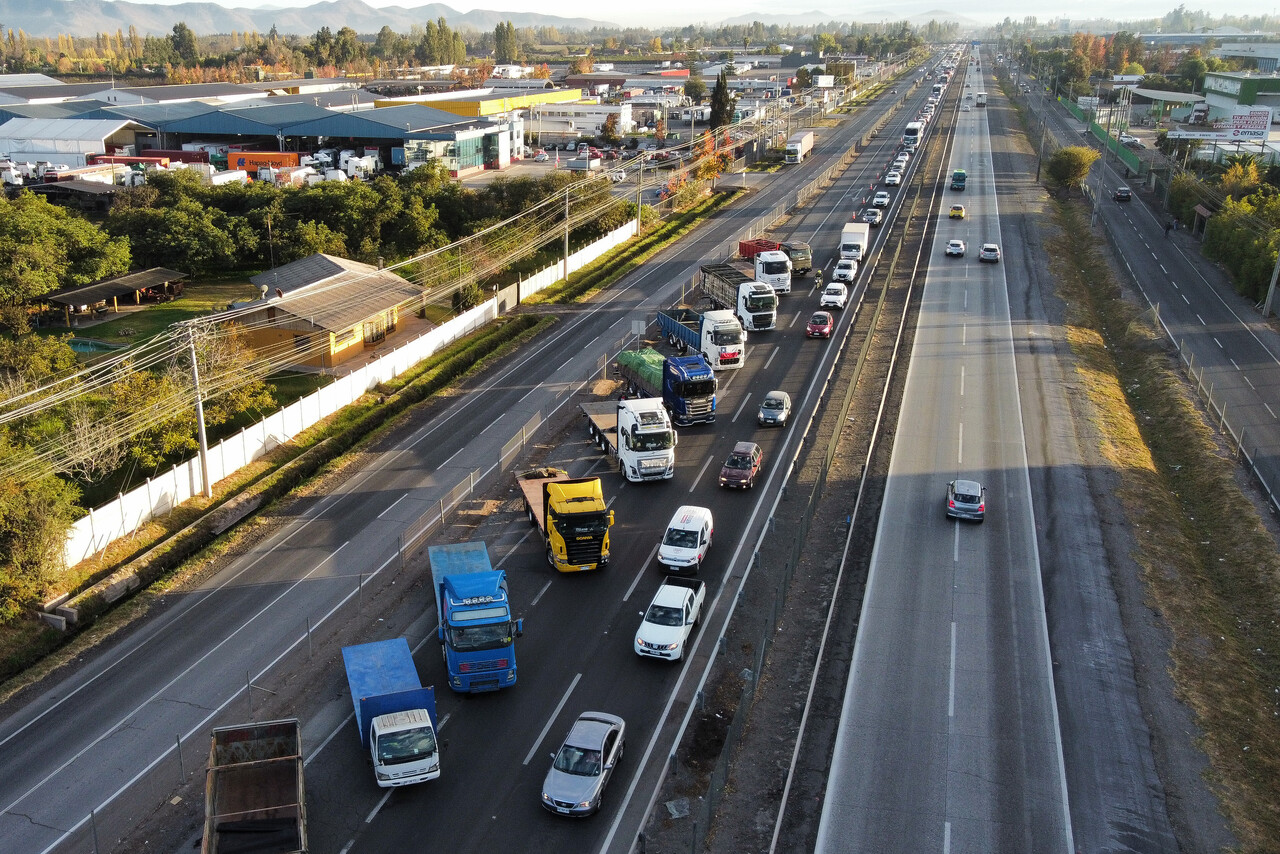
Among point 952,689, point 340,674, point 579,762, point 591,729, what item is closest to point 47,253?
point 340,674

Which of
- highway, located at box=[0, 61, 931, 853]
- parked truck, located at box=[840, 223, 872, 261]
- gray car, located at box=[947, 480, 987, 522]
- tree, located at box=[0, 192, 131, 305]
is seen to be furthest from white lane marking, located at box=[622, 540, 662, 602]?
tree, located at box=[0, 192, 131, 305]

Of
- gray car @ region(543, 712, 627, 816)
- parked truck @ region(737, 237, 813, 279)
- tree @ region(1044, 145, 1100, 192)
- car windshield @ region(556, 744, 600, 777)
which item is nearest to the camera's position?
gray car @ region(543, 712, 627, 816)

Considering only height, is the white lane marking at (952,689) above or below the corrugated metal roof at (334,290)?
below

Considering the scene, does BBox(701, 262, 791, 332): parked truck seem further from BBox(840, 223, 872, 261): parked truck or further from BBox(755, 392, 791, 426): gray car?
BBox(840, 223, 872, 261): parked truck

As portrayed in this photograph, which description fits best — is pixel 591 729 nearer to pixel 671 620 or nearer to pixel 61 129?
pixel 671 620

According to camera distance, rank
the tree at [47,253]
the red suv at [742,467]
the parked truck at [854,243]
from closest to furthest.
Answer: the red suv at [742,467], the tree at [47,253], the parked truck at [854,243]

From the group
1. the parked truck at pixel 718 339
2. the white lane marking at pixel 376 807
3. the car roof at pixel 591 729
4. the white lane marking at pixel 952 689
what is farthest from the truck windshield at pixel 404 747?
the parked truck at pixel 718 339

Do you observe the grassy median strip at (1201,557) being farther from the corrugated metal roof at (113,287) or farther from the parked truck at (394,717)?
the corrugated metal roof at (113,287)
